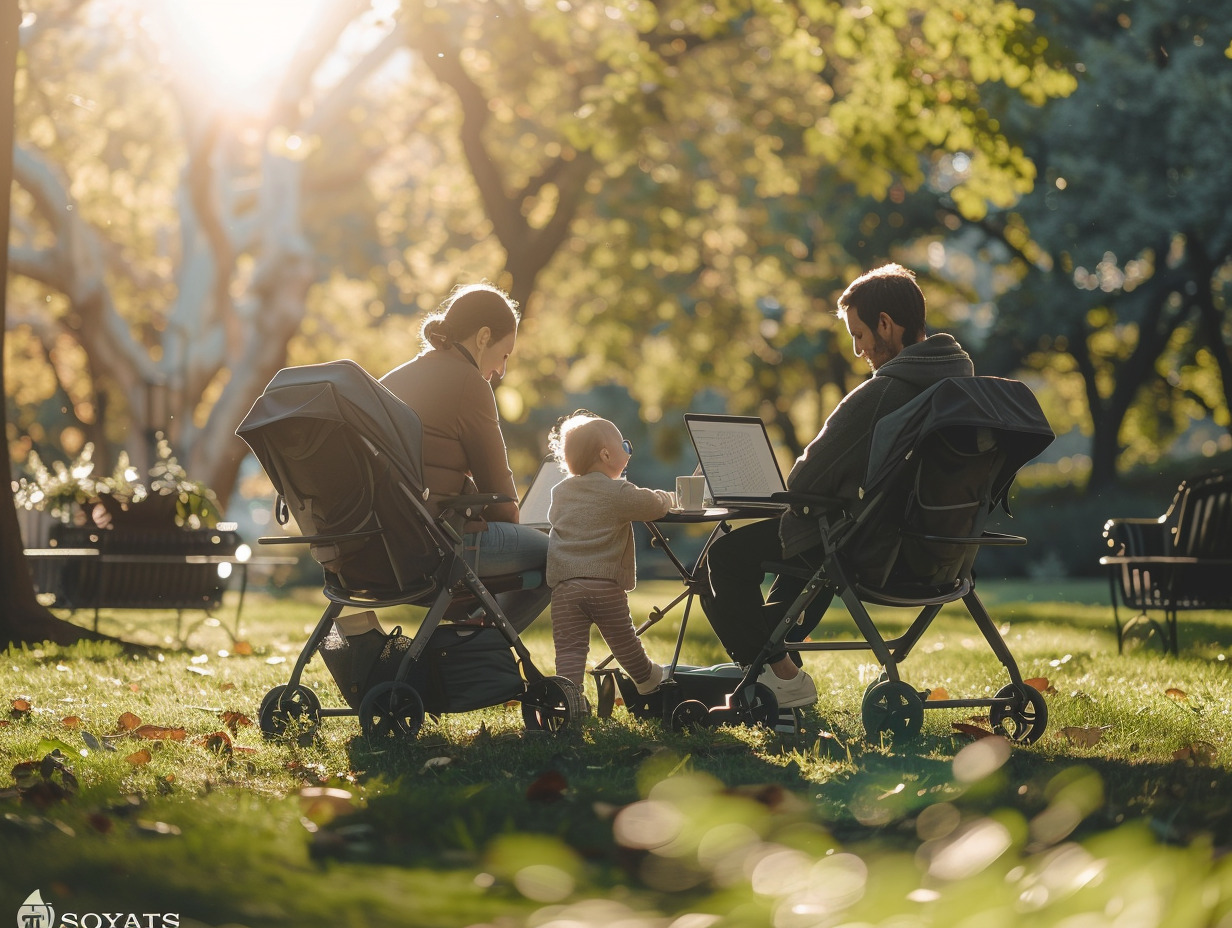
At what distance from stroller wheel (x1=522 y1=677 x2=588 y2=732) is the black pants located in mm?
683

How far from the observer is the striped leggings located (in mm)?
5723

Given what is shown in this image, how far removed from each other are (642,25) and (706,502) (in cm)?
710

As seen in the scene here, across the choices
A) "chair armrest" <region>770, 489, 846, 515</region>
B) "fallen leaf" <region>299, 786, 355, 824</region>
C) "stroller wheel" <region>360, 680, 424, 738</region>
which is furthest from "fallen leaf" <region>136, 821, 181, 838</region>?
"chair armrest" <region>770, 489, 846, 515</region>

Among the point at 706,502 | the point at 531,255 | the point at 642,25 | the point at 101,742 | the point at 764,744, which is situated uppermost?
the point at 642,25

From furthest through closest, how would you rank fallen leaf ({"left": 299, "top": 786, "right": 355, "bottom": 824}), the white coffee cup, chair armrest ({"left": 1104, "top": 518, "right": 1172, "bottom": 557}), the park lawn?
chair armrest ({"left": 1104, "top": 518, "right": 1172, "bottom": 557}) < the white coffee cup < fallen leaf ({"left": 299, "top": 786, "right": 355, "bottom": 824}) < the park lawn

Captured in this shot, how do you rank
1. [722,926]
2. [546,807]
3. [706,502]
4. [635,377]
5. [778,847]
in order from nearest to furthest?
[722,926] → [778,847] → [546,807] → [706,502] → [635,377]

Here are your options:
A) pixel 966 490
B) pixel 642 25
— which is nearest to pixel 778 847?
pixel 966 490

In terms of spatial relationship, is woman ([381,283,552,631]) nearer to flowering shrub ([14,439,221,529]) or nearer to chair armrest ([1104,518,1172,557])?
chair armrest ([1104,518,1172,557])

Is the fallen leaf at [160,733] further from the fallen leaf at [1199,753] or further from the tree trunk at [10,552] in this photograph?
the tree trunk at [10,552]

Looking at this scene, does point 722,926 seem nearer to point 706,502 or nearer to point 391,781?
point 391,781

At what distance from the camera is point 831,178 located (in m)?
21.7

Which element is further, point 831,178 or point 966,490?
point 831,178

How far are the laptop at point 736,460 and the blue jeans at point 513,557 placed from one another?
79cm

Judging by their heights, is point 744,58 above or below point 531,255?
above
